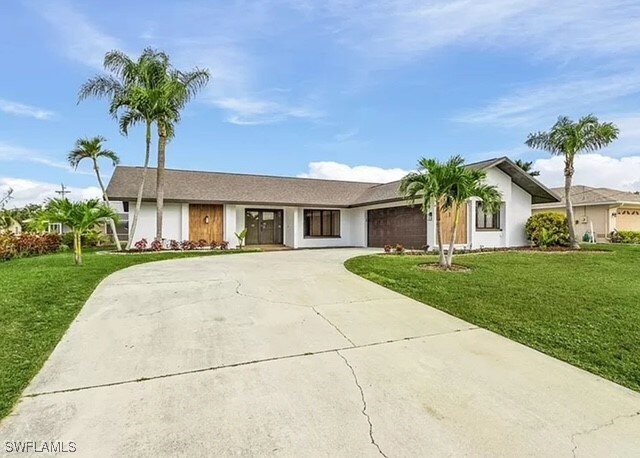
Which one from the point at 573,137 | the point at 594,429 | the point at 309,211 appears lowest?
the point at 594,429

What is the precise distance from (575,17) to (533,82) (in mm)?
3649

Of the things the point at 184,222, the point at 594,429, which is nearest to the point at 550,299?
the point at 594,429

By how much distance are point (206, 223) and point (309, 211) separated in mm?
5931

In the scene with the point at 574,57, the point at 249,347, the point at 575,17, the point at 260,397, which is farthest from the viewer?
the point at 574,57

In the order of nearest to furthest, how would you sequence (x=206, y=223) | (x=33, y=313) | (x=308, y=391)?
(x=308, y=391) < (x=33, y=313) < (x=206, y=223)

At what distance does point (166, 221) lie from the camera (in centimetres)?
1753

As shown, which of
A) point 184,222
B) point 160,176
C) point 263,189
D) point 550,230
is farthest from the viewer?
point 263,189

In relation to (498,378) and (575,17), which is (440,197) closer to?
(575,17)

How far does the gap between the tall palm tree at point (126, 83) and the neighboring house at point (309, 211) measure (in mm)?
2652

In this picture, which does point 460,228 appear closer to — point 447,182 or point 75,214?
point 447,182

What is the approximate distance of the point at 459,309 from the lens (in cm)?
599

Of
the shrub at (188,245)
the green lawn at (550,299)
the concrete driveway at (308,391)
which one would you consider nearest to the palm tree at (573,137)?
the green lawn at (550,299)

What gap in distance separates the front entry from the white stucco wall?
4021 millimetres

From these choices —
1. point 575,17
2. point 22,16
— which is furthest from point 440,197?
point 22,16
